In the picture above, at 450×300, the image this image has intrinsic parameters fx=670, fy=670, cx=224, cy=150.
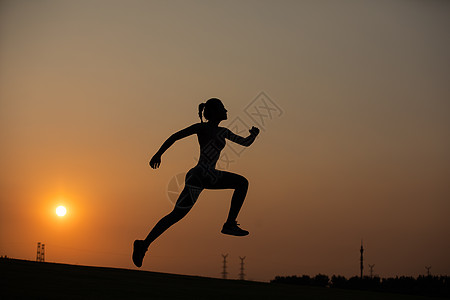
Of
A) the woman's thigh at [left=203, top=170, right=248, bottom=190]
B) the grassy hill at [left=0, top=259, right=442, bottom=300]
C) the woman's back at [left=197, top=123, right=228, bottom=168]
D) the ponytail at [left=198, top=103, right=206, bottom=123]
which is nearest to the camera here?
the grassy hill at [left=0, top=259, right=442, bottom=300]

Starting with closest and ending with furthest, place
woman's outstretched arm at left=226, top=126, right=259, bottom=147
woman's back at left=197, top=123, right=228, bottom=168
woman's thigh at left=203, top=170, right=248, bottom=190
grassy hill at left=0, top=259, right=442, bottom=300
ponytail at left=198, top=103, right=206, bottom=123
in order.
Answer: grassy hill at left=0, top=259, right=442, bottom=300, woman's thigh at left=203, top=170, right=248, bottom=190, woman's back at left=197, top=123, right=228, bottom=168, woman's outstretched arm at left=226, top=126, right=259, bottom=147, ponytail at left=198, top=103, right=206, bottom=123

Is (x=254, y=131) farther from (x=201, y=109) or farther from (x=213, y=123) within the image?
(x=201, y=109)

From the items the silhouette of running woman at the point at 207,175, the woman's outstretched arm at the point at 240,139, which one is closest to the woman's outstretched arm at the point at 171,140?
the silhouette of running woman at the point at 207,175

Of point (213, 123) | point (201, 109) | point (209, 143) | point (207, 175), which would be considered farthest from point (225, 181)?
point (201, 109)

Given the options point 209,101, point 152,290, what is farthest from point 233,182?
point 152,290

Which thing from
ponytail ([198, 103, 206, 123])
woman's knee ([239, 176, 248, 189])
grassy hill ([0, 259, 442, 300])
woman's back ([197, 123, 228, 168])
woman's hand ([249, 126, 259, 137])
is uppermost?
ponytail ([198, 103, 206, 123])

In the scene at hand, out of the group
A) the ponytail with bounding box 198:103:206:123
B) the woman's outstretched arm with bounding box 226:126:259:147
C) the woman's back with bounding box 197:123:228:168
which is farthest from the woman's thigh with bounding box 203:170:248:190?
the ponytail with bounding box 198:103:206:123

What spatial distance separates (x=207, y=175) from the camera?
44.9 ft

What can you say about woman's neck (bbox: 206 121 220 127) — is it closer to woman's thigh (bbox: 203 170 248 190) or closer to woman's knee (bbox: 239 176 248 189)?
woman's thigh (bbox: 203 170 248 190)

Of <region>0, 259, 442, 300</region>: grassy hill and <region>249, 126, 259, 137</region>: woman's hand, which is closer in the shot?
<region>0, 259, 442, 300</region>: grassy hill

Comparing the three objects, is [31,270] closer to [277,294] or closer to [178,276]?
[178,276]

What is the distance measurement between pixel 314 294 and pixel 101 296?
6056 mm

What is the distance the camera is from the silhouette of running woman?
1373 centimetres

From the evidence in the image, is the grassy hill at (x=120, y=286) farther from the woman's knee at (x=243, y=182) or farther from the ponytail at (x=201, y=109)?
the ponytail at (x=201, y=109)
